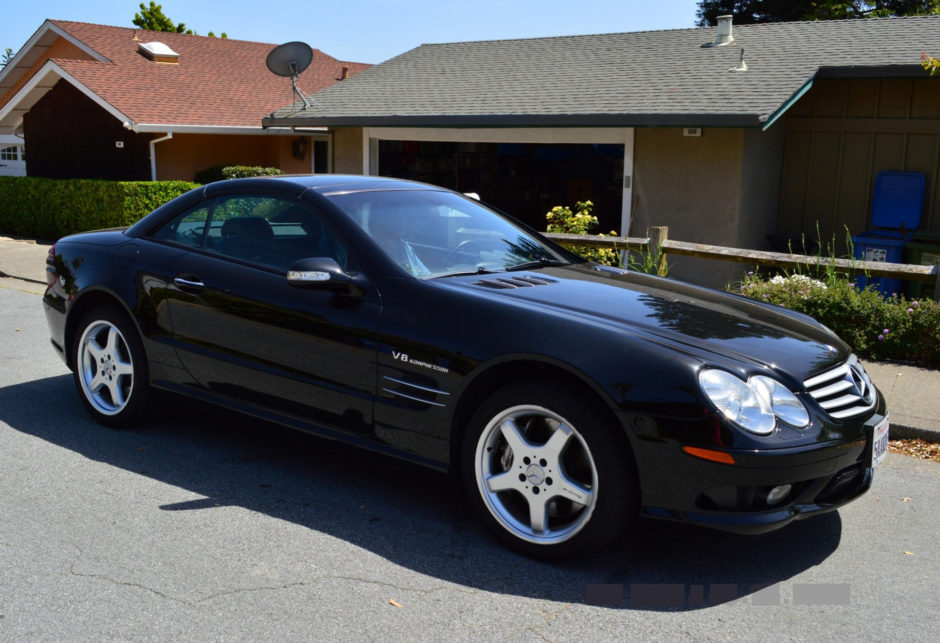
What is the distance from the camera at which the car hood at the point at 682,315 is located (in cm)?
390

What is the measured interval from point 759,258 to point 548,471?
5.17 metres

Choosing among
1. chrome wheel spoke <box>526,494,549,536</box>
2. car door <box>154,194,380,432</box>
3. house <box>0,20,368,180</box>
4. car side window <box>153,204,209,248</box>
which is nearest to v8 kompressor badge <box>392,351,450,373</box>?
car door <box>154,194,380,432</box>

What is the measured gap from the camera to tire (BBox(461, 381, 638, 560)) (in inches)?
145

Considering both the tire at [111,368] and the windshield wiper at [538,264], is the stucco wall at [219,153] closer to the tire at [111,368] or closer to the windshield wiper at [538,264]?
the tire at [111,368]

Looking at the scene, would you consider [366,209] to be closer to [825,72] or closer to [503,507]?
[503,507]

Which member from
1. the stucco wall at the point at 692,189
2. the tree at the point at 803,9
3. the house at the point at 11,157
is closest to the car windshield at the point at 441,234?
→ the stucco wall at the point at 692,189

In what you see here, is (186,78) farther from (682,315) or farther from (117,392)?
(682,315)

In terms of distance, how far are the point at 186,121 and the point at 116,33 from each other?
23.0ft

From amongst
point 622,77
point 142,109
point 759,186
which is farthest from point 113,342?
point 142,109

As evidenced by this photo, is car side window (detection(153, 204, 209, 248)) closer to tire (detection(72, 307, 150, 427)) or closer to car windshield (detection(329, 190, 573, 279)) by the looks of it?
tire (detection(72, 307, 150, 427))

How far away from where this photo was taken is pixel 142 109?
20.0 meters

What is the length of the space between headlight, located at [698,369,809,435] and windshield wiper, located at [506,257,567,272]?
60.4 inches

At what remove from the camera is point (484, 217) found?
212 inches

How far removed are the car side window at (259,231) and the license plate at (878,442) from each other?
2.51 m
